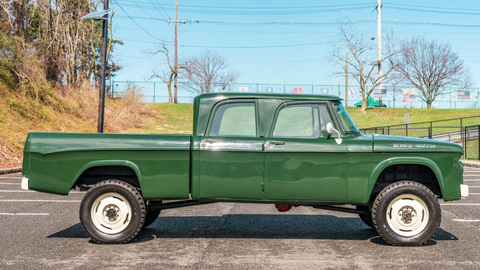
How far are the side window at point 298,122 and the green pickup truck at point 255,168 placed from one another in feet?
0.05

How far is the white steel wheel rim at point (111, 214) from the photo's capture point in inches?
231

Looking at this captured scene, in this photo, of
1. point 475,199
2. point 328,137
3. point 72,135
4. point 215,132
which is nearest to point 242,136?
point 215,132

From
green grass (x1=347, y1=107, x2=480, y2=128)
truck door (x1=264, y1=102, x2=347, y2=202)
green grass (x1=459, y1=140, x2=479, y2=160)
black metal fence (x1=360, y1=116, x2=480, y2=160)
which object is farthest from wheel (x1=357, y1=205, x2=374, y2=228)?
green grass (x1=347, y1=107, x2=480, y2=128)

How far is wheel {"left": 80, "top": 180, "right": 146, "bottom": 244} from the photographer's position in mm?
5805

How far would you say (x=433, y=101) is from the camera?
194 feet

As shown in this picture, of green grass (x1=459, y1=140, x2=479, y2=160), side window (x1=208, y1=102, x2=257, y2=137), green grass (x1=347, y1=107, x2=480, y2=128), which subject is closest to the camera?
side window (x1=208, y1=102, x2=257, y2=137)

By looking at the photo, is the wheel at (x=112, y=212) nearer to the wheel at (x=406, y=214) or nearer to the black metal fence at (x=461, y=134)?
the wheel at (x=406, y=214)

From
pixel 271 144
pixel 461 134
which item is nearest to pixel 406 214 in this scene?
pixel 271 144

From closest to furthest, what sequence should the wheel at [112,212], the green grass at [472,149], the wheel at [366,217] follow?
the wheel at [112,212] → the wheel at [366,217] → the green grass at [472,149]

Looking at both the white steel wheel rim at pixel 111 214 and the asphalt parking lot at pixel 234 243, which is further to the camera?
the white steel wheel rim at pixel 111 214

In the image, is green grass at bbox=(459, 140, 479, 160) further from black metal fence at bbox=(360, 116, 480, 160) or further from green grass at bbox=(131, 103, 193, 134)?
green grass at bbox=(131, 103, 193, 134)

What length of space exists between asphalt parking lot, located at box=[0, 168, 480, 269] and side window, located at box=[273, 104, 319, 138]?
4.69 ft

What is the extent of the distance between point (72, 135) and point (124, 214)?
123 cm

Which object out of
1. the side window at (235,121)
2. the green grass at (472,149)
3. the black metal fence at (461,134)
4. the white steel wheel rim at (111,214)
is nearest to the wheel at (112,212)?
the white steel wheel rim at (111,214)
